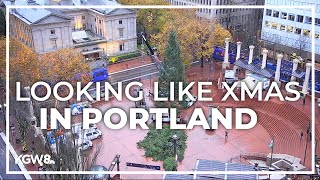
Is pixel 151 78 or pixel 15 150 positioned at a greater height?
pixel 151 78

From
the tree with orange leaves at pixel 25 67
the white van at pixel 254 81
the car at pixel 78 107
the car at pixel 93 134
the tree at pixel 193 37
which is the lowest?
the car at pixel 93 134

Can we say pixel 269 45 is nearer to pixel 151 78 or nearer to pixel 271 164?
pixel 151 78

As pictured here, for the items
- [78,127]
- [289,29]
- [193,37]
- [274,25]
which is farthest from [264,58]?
[78,127]

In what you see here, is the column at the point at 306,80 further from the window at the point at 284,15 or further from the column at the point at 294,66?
the window at the point at 284,15

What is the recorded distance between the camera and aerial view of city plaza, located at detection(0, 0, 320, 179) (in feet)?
73.1

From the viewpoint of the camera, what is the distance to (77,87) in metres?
29.8

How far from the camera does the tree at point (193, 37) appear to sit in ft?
111

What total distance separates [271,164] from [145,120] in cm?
906

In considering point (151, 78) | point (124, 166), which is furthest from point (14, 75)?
point (151, 78)

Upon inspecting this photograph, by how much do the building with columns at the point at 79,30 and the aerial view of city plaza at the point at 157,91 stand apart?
4.0 inches

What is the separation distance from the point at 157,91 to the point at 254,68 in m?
9.17

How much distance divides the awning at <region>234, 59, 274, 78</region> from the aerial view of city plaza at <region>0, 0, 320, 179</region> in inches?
3.3

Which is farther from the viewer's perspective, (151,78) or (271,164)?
(151,78)

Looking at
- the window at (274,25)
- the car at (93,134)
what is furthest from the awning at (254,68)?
the car at (93,134)
